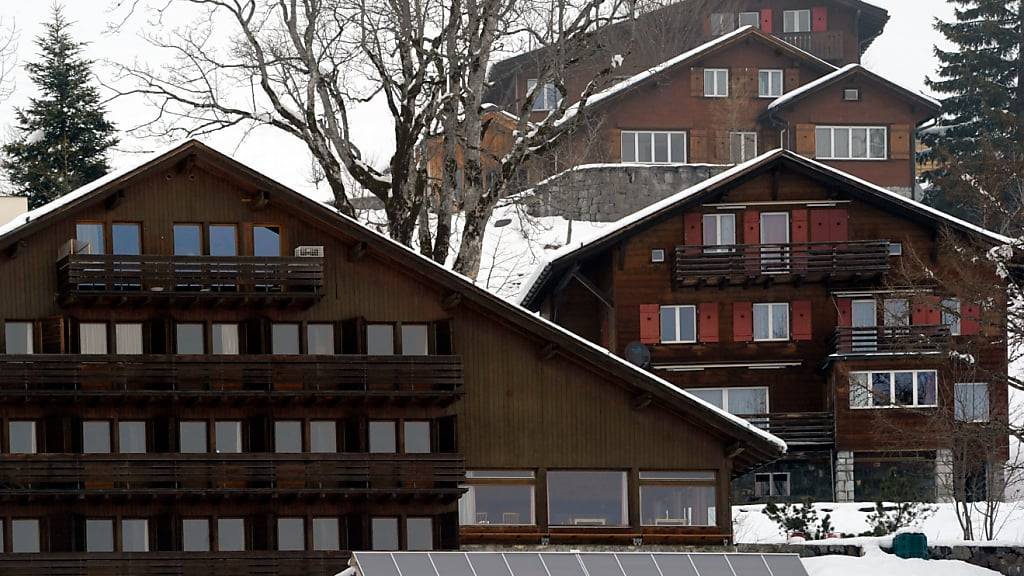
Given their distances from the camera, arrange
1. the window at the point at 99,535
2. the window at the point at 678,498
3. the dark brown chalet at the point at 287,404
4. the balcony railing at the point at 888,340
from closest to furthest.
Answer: the window at the point at 99,535 < the dark brown chalet at the point at 287,404 < the window at the point at 678,498 < the balcony railing at the point at 888,340

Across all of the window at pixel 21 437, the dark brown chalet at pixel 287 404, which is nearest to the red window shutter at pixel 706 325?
the dark brown chalet at pixel 287 404

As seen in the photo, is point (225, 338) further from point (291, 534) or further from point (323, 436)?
point (291, 534)

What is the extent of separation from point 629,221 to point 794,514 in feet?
31.1

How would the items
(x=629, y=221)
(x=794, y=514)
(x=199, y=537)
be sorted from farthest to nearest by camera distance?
(x=629, y=221)
(x=794, y=514)
(x=199, y=537)

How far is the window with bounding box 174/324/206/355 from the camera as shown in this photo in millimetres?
40250

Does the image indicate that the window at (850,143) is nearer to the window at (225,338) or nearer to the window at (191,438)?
the window at (225,338)

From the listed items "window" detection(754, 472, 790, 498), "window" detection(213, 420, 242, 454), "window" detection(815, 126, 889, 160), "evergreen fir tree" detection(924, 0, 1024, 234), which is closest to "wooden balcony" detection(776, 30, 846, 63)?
"evergreen fir tree" detection(924, 0, 1024, 234)

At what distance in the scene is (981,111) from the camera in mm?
74812

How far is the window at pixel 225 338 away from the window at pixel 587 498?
6799mm

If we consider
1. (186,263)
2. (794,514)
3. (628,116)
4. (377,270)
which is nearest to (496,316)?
(377,270)

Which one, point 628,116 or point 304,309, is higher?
point 628,116

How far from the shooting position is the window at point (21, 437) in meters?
38.9

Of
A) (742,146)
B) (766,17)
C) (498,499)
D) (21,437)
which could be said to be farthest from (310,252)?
(766,17)

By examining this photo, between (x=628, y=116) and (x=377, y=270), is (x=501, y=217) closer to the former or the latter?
(x=628, y=116)
